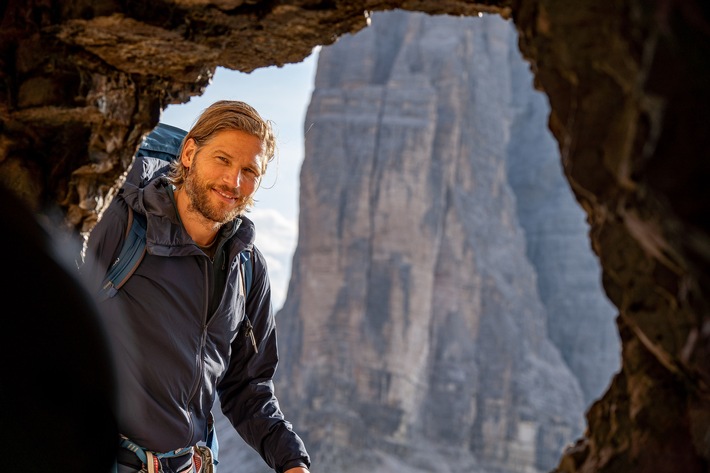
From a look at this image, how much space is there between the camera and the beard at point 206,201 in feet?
10.9

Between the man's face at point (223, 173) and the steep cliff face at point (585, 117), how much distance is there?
1.04 ft

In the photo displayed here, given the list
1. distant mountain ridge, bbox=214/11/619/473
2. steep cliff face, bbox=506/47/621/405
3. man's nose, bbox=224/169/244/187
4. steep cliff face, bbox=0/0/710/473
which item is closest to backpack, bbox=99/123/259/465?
steep cliff face, bbox=0/0/710/473

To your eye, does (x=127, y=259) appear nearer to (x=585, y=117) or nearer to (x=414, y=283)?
(x=585, y=117)

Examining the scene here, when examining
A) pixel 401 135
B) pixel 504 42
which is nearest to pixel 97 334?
pixel 401 135

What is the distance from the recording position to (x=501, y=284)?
41688 mm

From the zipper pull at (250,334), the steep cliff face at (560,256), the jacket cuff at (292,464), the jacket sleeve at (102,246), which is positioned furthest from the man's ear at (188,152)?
the steep cliff face at (560,256)

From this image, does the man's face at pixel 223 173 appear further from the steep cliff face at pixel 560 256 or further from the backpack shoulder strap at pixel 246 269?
the steep cliff face at pixel 560 256

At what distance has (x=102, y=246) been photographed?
124 inches

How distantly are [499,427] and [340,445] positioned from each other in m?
8.00

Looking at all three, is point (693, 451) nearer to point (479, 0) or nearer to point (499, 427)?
point (479, 0)

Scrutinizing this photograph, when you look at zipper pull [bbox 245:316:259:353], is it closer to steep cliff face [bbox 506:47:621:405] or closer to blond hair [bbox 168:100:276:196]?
blond hair [bbox 168:100:276:196]

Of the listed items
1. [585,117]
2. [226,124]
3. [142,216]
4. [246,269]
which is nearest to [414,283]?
[246,269]

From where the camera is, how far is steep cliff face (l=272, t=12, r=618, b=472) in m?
36.8

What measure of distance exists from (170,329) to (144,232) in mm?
381
